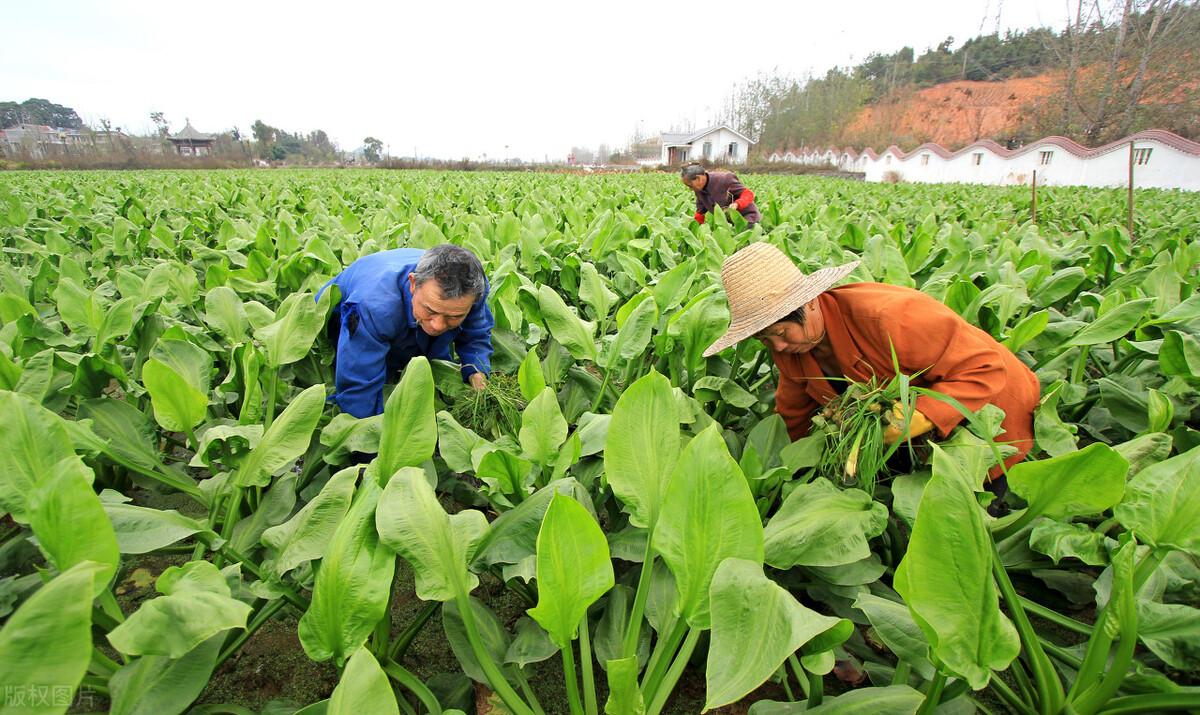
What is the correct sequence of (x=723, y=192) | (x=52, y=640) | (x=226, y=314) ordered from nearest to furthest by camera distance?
(x=52, y=640), (x=226, y=314), (x=723, y=192)

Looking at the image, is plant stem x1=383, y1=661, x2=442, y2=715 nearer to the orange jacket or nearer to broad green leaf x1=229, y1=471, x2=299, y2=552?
broad green leaf x1=229, y1=471, x2=299, y2=552

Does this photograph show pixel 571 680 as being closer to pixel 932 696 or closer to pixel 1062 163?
pixel 932 696

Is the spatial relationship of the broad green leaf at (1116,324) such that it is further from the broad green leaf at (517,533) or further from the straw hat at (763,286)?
the broad green leaf at (517,533)

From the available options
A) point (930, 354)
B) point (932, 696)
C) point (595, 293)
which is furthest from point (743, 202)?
point (932, 696)

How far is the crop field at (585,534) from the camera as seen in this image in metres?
0.93

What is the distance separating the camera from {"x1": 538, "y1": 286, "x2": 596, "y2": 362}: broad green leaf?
6.81ft

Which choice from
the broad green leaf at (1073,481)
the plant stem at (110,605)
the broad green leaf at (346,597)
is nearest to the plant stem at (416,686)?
the broad green leaf at (346,597)

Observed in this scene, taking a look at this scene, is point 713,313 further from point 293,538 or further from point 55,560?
point 55,560

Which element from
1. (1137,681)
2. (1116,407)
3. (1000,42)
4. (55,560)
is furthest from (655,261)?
(1000,42)

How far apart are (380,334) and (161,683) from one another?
1481 millimetres

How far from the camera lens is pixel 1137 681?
120 centimetres

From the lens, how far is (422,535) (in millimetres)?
1148

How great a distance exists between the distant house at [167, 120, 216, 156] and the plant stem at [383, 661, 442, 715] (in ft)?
230

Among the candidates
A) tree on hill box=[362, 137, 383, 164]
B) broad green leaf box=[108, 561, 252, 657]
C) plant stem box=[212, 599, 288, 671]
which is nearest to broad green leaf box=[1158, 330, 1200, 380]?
broad green leaf box=[108, 561, 252, 657]
